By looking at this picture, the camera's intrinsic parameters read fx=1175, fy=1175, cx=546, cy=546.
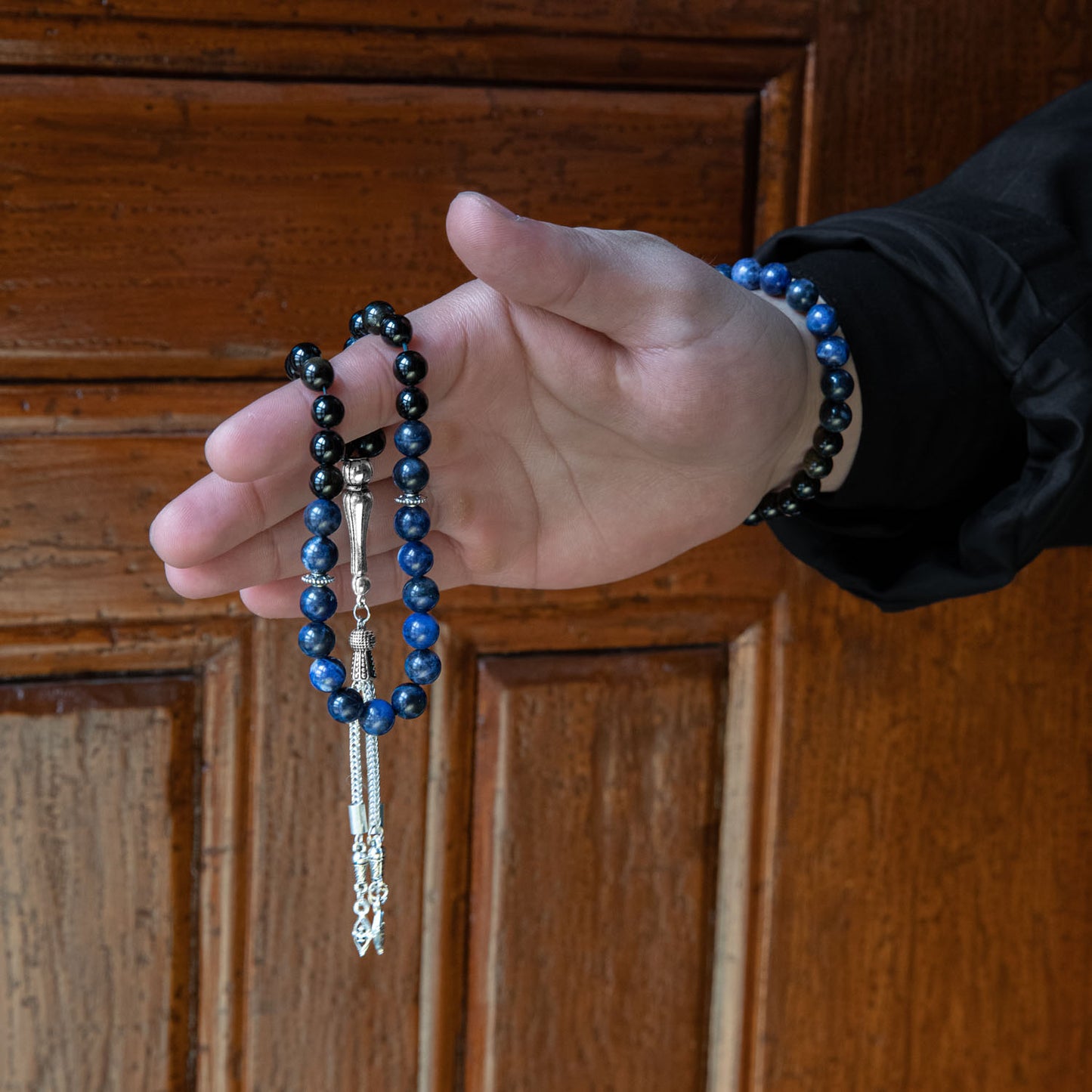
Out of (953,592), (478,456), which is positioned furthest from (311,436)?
(953,592)

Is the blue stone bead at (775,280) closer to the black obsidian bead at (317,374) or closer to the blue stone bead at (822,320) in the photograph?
the blue stone bead at (822,320)

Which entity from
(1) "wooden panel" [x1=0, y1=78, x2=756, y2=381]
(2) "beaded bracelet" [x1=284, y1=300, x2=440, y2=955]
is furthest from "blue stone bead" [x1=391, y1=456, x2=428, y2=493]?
(1) "wooden panel" [x1=0, y1=78, x2=756, y2=381]

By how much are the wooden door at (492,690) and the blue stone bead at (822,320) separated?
15 centimetres

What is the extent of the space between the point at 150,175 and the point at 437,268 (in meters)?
0.17

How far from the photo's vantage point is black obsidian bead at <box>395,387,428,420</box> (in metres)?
0.52

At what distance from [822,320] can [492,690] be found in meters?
0.32

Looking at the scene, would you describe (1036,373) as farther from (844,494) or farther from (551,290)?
(551,290)

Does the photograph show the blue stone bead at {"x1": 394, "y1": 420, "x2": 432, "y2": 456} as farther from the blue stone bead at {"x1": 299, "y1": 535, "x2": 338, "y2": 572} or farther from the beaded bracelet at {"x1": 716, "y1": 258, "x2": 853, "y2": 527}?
the beaded bracelet at {"x1": 716, "y1": 258, "x2": 853, "y2": 527}

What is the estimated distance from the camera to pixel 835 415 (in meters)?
0.64

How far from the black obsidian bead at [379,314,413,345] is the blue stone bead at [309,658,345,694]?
146mm

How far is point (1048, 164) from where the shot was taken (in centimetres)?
69

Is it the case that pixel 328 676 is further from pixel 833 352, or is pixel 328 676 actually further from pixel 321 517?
pixel 833 352

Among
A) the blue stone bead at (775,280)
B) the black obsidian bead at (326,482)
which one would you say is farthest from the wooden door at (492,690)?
the black obsidian bead at (326,482)

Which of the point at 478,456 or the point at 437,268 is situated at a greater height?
the point at 437,268
